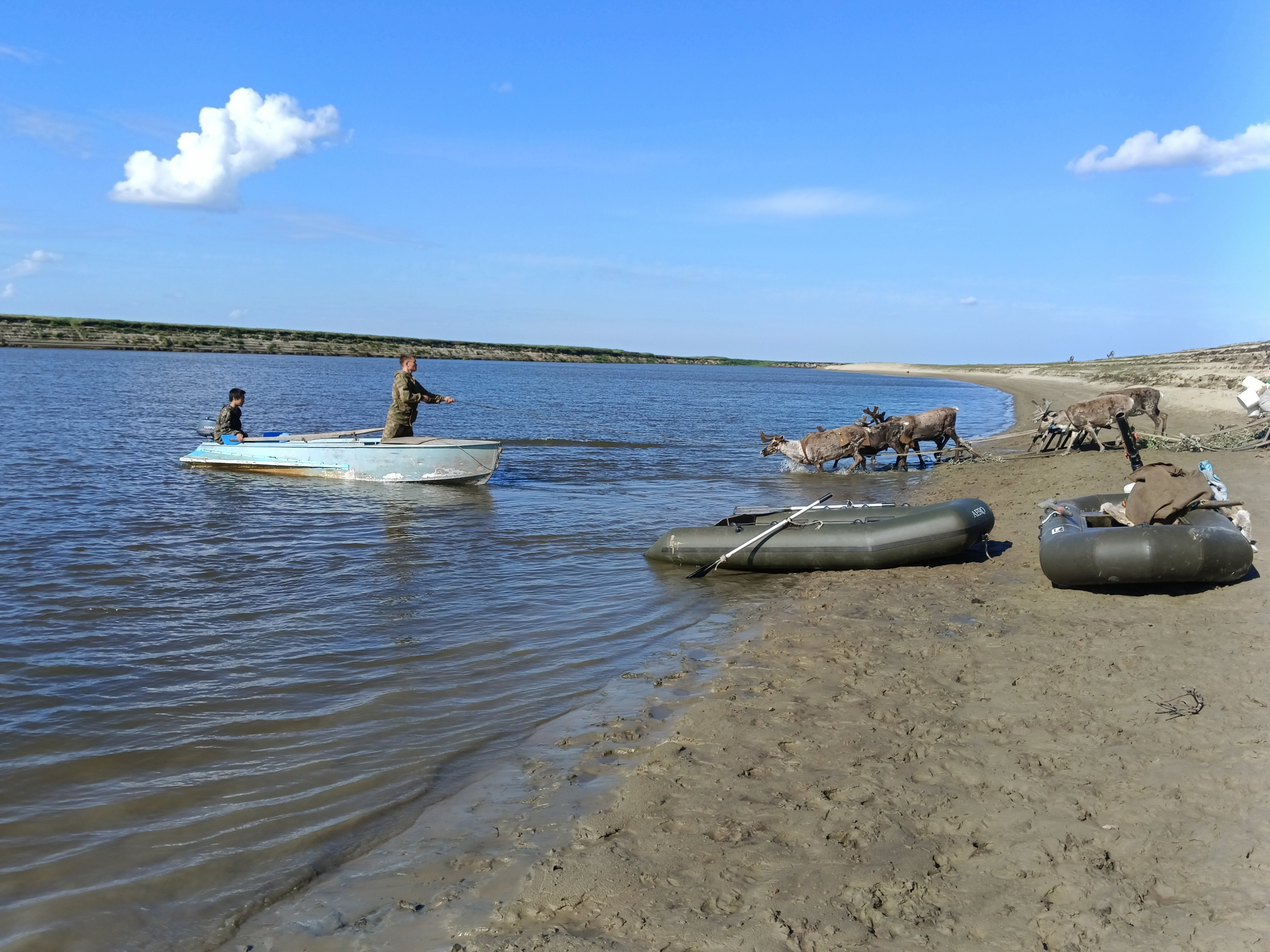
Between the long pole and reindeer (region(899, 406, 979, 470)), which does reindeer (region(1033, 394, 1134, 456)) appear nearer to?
reindeer (region(899, 406, 979, 470))

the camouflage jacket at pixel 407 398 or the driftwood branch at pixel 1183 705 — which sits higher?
the camouflage jacket at pixel 407 398

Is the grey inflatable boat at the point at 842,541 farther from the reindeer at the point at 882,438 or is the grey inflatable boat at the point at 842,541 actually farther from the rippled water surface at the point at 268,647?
the reindeer at the point at 882,438

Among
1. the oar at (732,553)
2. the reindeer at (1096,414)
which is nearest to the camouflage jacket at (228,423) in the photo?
the oar at (732,553)

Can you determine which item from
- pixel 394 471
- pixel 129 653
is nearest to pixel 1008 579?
pixel 129 653

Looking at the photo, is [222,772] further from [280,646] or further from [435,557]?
[435,557]

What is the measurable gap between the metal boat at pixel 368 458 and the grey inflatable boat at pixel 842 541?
7.24 m

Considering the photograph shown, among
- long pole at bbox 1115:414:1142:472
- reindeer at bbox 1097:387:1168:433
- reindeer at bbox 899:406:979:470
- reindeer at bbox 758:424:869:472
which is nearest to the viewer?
long pole at bbox 1115:414:1142:472

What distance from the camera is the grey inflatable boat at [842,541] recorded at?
10.1 metres

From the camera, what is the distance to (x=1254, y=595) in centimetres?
793

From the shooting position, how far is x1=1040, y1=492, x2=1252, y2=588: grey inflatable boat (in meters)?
7.84

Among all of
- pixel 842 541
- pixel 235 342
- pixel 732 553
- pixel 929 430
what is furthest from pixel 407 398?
pixel 235 342

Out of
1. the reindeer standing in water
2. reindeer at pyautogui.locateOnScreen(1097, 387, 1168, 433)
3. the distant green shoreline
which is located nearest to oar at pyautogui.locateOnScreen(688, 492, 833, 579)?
the reindeer standing in water

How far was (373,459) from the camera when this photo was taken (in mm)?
17469

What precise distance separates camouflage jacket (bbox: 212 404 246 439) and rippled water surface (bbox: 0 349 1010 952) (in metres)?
0.94
